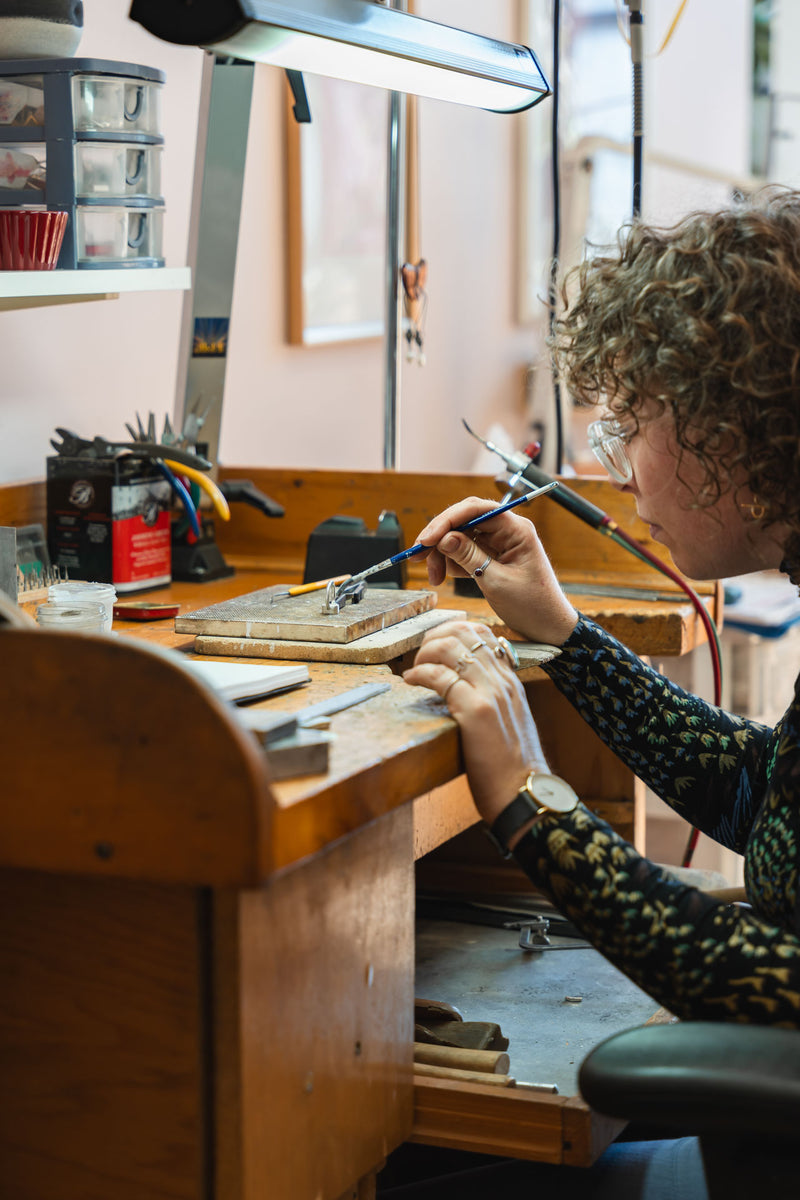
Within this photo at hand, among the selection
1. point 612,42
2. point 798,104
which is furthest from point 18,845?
point 798,104

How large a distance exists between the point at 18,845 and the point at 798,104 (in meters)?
6.72

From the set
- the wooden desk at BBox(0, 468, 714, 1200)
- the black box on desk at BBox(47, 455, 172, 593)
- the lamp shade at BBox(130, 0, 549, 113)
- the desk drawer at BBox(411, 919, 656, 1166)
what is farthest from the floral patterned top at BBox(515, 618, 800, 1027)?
the black box on desk at BBox(47, 455, 172, 593)

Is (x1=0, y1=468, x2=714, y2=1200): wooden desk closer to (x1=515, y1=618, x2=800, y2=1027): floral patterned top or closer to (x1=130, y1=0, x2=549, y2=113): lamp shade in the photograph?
(x1=515, y1=618, x2=800, y2=1027): floral patterned top

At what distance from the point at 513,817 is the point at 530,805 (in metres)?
0.02

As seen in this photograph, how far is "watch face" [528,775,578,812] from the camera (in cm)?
104

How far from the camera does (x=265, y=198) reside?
2666 millimetres

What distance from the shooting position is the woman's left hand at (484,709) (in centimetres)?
106

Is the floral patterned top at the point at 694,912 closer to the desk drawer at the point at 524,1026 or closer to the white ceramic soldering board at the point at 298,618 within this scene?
the desk drawer at the point at 524,1026

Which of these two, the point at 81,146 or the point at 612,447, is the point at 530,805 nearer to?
the point at 612,447

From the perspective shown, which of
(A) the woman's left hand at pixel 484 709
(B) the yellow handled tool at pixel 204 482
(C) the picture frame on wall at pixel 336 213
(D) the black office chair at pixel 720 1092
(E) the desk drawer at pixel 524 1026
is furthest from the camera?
(C) the picture frame on wall at pixel 336 213

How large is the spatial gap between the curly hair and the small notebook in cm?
36

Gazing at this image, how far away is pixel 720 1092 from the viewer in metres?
0.80

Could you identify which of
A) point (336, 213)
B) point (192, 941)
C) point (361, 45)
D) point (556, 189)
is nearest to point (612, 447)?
point (361, 45)

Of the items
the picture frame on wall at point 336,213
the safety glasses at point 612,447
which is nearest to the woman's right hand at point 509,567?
the safety glasses at point 612,447
